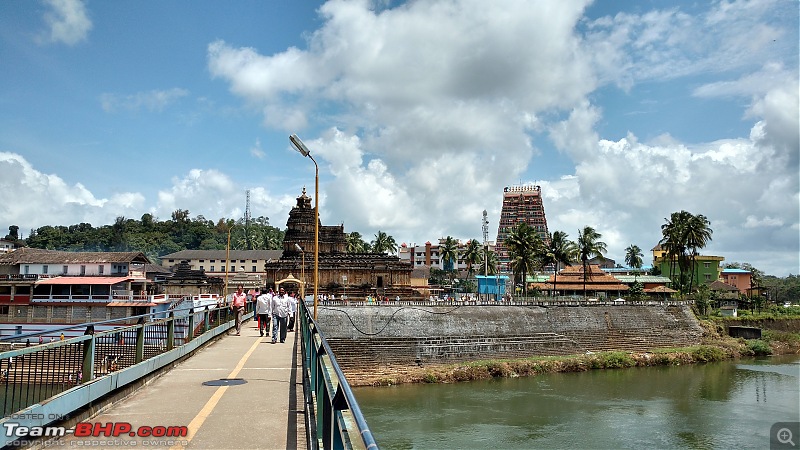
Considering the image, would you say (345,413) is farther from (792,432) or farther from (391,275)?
(391,275)

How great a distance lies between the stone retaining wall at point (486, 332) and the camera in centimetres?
4216

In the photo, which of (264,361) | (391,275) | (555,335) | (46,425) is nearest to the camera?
(46,425)

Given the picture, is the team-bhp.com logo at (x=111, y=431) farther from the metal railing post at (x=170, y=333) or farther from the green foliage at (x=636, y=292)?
the green foliage at (x=636, y=292)

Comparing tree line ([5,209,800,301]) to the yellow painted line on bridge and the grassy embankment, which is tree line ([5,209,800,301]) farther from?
the yellow painted line on bridge

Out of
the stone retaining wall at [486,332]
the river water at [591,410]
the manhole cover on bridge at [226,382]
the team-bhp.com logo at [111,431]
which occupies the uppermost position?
the team-bhp.com logo at [111,431]

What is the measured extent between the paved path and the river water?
11479mm

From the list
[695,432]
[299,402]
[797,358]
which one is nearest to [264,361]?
[299,402]

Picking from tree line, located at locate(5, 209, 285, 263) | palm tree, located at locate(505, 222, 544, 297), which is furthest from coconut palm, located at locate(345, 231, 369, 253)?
palm tree, located at locate(505, 222, 544, 297)

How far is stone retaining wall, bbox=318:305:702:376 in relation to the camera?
42.2 metres

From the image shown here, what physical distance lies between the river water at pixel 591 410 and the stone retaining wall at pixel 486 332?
4499 millimetres

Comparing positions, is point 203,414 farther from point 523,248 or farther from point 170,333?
point 523,248

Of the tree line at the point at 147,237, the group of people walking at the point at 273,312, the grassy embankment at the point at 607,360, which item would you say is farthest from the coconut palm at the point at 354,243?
the group of people walking at the point at 273,312

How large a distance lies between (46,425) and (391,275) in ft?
194

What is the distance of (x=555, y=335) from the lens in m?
48.6
